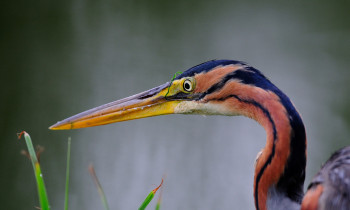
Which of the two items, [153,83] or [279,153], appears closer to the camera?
[279,153]

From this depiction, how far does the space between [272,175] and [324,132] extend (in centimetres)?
368

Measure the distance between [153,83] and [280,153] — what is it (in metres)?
3.74

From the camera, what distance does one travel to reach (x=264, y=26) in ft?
19.2

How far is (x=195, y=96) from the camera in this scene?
1.73 m

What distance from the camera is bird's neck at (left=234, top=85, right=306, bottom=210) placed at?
1.44 metres

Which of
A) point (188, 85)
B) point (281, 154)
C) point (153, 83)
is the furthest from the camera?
point (153, 83)

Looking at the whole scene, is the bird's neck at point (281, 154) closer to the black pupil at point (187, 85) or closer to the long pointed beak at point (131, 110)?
the black pupil at point (187, 85)

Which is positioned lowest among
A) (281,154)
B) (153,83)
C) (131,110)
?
(153,83)

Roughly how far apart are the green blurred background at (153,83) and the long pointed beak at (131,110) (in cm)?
257

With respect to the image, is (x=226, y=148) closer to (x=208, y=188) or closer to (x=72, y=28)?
(x=208, y=188)

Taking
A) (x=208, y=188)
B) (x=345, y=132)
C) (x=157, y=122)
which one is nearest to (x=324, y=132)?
(x=345, y=132)

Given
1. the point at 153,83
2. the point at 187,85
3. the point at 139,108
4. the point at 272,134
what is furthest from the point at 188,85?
the point at 153,83

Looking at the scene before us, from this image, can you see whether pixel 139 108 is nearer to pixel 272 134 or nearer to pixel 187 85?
pixel 187 85

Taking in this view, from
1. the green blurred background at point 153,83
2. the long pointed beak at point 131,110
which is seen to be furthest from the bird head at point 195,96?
the green blurred background at point 153,83
